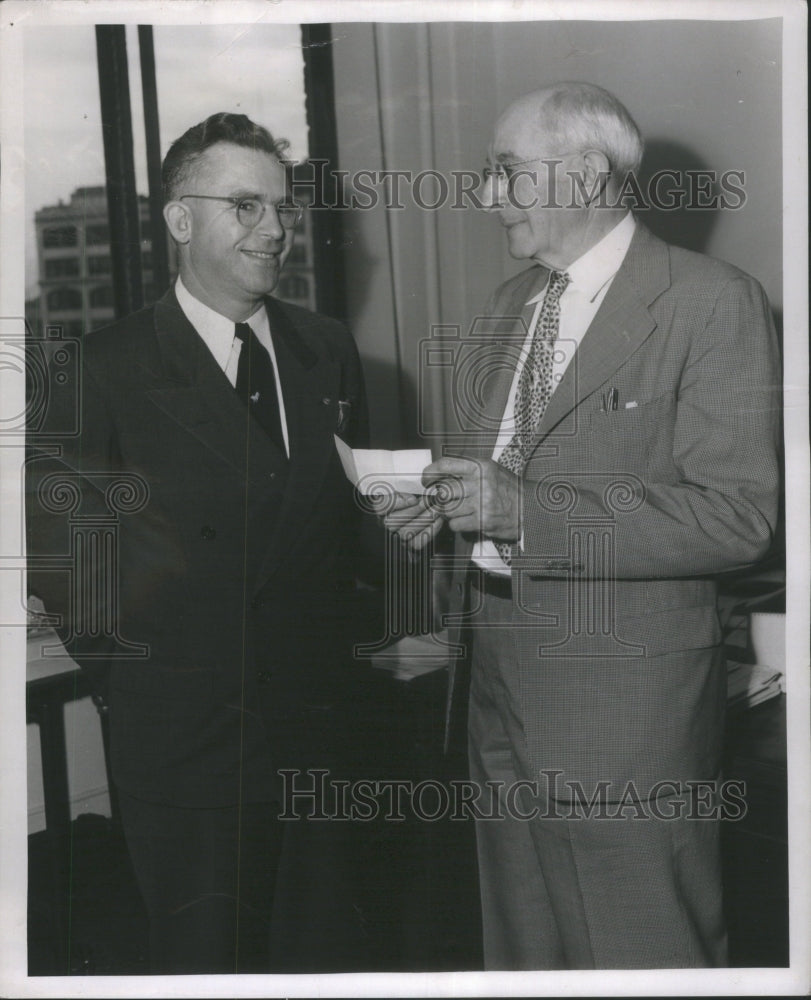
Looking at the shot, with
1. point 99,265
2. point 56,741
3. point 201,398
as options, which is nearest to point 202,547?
point 201,398

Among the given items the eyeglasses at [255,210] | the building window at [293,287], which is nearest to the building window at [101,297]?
the eyeglasses at [255,210]

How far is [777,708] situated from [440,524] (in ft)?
2.61

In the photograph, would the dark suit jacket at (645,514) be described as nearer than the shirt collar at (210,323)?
Yes

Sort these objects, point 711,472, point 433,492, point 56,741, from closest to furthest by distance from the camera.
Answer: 1. point 711,472
2. point 433,492
3. point 56,741

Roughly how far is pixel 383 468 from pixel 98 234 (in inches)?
29.8

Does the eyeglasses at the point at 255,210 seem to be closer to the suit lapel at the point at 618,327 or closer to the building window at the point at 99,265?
the building window at the point at 99,265

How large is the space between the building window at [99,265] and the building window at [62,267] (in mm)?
26

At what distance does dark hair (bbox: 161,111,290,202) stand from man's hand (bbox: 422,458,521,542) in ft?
2.39

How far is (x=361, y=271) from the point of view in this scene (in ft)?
6.45

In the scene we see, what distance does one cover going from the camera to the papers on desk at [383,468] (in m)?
1.92

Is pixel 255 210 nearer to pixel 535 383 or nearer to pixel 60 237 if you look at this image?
pixel 60 237

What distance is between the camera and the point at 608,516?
1848 millimetres

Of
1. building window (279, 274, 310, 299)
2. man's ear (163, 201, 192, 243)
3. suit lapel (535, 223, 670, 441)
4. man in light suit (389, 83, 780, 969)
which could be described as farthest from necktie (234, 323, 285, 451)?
suit lapel (535, 223, 670, 441)

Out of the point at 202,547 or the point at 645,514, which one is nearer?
the point at 645,514
